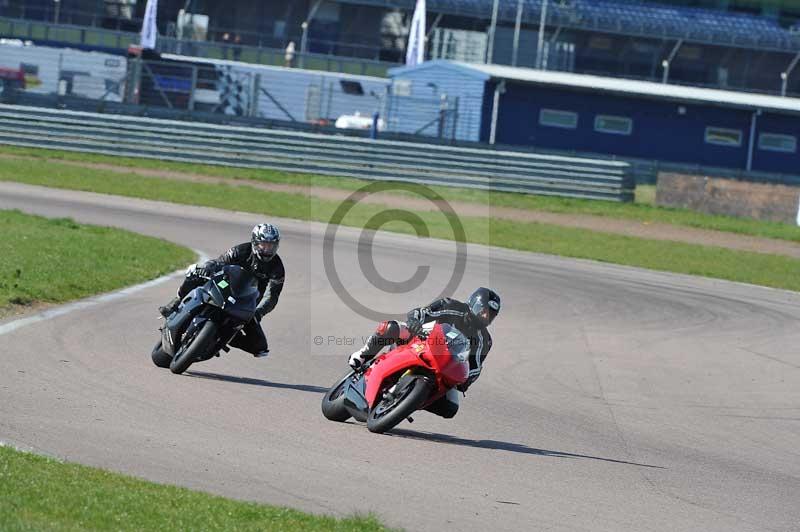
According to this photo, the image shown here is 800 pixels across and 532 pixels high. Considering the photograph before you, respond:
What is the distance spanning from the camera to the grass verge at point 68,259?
1370 centimetres

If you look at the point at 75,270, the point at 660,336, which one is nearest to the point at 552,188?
the point at 660,336

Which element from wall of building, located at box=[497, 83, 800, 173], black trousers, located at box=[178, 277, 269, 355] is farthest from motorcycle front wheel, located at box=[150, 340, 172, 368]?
wall of building, located at box=[497, 83, 800, 173]

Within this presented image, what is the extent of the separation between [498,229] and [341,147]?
19.2ft

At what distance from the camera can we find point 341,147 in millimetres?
31672

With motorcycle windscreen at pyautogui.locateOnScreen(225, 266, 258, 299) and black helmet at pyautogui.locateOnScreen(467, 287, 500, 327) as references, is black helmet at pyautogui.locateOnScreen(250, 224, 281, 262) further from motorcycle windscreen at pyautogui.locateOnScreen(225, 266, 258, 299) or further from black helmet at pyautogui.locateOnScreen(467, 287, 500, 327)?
black helmet at pyautogui.locateOnScreen(467, 287, 500, 327)

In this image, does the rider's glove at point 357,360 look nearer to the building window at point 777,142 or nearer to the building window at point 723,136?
the building window at point 723,136

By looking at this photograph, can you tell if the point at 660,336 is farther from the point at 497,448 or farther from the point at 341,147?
the point at 341,147

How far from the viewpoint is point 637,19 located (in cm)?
6050

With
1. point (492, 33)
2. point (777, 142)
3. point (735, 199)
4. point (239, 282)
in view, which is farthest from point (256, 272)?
point (492, 33)

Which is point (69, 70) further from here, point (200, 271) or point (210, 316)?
point (210, 316)

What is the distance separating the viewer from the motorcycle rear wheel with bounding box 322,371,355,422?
361 inches

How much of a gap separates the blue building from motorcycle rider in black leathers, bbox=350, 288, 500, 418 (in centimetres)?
3538

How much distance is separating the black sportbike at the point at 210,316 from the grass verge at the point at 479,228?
14714 millimetres
